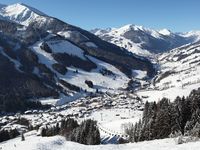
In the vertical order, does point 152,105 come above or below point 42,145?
above

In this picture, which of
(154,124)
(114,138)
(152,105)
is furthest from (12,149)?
(114,138)

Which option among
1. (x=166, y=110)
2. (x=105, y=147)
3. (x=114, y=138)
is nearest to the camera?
(x=105, y=147)

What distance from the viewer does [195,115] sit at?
80.7 m

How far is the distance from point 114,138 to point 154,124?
5934 cm

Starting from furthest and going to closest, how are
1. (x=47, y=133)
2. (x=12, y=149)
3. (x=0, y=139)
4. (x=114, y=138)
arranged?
(x=0, y=139)
(x=114, y=138)
(x=47, y=133)
(x=12, y=149)

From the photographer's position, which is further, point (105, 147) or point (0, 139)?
point (0, 139)

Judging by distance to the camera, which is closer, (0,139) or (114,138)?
(114,138)

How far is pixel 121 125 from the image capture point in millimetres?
176750

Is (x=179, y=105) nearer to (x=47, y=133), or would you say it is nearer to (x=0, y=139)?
(x=47, y=133)

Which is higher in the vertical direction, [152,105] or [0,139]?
[152,105]

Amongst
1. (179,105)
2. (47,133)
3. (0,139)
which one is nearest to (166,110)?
(179,105)

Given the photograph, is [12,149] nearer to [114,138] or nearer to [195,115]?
[195,115]

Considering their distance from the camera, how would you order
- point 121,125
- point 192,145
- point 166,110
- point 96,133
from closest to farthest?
point 192,145 → point 166,110 → point 96,133 → point 121,125

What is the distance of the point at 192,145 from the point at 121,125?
130m
